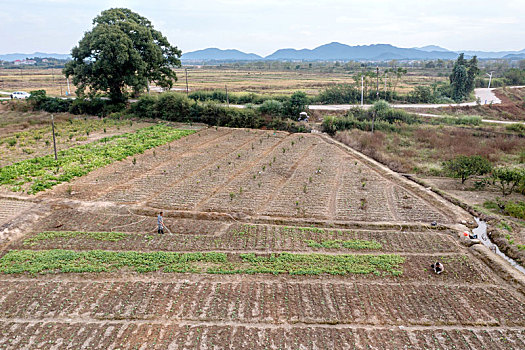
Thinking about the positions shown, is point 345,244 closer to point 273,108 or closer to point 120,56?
point 273,108

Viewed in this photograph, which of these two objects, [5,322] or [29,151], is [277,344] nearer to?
[5,322]

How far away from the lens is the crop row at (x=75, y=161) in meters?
17.3

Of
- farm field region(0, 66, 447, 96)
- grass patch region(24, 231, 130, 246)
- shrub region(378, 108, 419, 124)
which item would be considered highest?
farm field region(0, 66, 447, 96)

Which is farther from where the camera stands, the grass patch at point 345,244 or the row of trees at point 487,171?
the row of trees at point 487,171

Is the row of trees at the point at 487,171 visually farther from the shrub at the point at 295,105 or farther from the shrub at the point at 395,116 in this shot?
the shrub at the point at 295,105

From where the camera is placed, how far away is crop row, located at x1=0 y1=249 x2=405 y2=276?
10633mm

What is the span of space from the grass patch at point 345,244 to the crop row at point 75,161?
12477 millimetres

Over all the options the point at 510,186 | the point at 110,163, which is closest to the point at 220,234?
the point at 110,163

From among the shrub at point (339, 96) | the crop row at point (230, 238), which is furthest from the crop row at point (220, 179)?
the shrub at point (339, 96)

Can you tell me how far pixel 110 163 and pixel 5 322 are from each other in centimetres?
1286

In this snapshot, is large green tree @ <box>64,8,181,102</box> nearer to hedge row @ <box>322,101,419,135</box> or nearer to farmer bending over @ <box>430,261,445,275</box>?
hedge row @ <box>322,101,419,135</box>

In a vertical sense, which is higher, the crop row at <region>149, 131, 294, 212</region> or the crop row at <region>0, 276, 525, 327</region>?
the crop row at <region>149, 131, 294, 212</region>

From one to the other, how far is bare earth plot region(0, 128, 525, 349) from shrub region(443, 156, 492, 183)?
2.74 m

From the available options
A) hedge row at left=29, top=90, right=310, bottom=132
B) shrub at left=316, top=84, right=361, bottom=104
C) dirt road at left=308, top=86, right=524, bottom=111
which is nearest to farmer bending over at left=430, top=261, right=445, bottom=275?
hedge row at left=29, top=90, right=310, bottom=132
